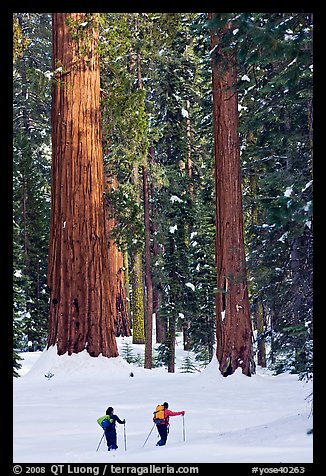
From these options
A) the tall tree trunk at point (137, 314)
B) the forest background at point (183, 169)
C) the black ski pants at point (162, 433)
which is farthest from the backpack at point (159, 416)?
the tall tree trunk at point (137, 314)

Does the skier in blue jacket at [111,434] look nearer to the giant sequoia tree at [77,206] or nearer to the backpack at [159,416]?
the backpack at [159,416]

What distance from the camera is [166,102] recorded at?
22328mm

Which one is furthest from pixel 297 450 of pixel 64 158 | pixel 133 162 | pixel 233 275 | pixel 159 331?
pixel 159 331

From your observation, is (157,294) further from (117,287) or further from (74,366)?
(74,366)

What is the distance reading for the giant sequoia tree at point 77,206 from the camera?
40.4 feet

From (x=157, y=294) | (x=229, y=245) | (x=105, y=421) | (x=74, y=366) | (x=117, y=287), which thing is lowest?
(x=105, y=421)

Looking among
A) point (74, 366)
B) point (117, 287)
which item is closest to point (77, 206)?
point (74, 366)

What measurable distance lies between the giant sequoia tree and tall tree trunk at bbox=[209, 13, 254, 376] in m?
2.13

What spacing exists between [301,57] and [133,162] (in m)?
10.0

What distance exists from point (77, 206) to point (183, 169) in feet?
38.9

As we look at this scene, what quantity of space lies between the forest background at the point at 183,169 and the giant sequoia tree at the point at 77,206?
51cm

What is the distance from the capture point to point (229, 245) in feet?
41.0

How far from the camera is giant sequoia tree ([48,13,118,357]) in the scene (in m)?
12.3
